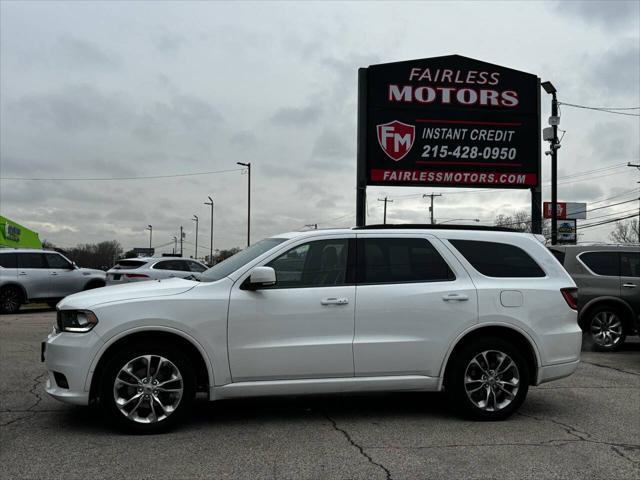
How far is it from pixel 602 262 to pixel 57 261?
47.2ft

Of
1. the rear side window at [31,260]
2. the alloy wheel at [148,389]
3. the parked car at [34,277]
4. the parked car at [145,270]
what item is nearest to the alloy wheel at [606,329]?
the alloy wheel at [148,389]

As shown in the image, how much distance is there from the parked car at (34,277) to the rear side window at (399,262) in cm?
1403

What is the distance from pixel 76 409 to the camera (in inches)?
228

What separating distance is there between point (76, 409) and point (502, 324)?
4.07 meters

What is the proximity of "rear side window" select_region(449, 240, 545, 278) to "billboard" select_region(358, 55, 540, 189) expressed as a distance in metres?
9.71

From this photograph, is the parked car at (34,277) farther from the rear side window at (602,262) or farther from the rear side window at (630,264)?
the rear side window at (630,264)

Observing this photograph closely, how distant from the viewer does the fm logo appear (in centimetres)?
1562

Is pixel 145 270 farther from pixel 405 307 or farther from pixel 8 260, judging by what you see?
pixel 405 307

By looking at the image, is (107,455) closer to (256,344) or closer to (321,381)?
(256,344)

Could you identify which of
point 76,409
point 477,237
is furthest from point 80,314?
point 477,237

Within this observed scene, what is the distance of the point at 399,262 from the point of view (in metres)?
5.59

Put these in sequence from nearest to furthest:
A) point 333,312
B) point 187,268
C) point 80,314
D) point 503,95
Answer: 1. point 80,314
2. point 333,312
3. point 503,95
4. point 187,268

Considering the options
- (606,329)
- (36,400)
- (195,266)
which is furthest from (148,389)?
(195,266)

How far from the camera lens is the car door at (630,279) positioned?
10.2 metres
